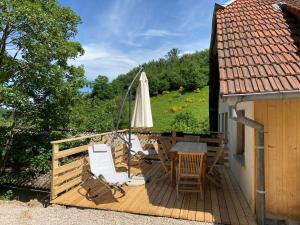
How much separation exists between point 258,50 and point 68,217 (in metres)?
4.85

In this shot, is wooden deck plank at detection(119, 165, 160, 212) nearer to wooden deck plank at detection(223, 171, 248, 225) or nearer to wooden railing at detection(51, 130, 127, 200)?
wooden railing at detection(51, 130, 127, 200)

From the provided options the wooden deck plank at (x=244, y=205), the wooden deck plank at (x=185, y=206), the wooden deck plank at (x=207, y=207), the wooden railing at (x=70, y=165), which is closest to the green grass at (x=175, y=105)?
the wooden railing at (x=70, y=165)

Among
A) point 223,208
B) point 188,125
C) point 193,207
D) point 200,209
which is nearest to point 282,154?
point 223,208

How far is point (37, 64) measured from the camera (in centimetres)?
821

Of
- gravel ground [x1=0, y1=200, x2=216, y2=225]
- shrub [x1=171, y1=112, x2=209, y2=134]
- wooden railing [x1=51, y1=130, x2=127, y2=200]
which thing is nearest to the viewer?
gravel ground [x1=0, y1=200, x2=216, y2=225]

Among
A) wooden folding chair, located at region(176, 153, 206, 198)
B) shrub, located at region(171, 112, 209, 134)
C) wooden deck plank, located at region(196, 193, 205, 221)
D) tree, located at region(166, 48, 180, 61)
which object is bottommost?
wooden deck plank, located at region(196, 193, 205, 221)

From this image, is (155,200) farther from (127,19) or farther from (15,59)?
(127,19)

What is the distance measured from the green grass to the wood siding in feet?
65.3

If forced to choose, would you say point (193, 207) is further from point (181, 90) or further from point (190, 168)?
point (181, 90)

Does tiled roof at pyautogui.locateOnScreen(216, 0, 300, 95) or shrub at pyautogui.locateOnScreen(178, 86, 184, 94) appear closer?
tiled roof at pyautogui.locateOnScreen(216, 0, 300, 95)

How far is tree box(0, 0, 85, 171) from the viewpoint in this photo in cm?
785

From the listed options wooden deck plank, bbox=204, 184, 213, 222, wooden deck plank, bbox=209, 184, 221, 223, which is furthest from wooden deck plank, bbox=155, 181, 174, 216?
wooden deck plank, bbox=209, 184, 221, 223

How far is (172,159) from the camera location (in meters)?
6.98

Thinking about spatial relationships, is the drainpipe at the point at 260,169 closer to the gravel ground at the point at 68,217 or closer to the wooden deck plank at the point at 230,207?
the wooden deck plank at the point at 230,207
